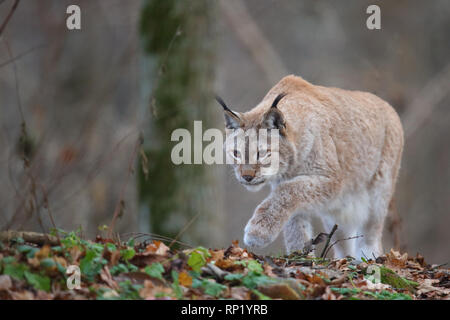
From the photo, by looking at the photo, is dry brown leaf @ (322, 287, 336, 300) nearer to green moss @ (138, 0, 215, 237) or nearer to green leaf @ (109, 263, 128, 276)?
green leaf @ (109, 263, 128, 276)

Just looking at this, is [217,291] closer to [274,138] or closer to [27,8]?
[274,138]

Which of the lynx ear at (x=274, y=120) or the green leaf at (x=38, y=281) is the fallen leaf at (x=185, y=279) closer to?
the green leaf at (x=38, y=281)

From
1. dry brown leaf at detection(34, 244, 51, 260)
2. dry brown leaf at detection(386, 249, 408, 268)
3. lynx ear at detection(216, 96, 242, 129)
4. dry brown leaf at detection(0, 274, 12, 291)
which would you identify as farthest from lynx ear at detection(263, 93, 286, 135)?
dry brown leaf at detection(0, 274, 12, 291)

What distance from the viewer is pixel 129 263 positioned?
11.1 feet

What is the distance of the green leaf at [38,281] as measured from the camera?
302 cm

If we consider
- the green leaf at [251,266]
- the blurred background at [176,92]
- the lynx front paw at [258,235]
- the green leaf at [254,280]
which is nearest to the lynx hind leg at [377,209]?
the blurred background at [176,92]

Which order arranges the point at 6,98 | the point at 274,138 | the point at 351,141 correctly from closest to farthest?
the point at 274,138
the point at 351,141
the point at 6,98

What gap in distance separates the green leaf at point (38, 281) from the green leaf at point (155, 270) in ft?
1.71

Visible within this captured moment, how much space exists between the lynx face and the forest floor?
1.15m

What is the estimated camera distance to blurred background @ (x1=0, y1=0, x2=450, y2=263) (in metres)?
6.75

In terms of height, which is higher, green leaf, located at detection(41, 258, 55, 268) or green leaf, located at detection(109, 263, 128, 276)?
green leaf, located at detection(41, 258, 55, 268)

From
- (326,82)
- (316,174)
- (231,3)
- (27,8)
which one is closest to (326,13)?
(326,82)

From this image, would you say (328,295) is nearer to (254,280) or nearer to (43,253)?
(254,280)

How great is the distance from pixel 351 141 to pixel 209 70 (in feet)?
6.68
